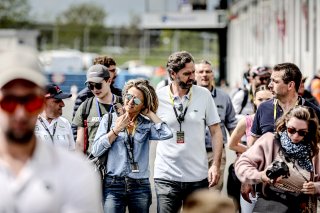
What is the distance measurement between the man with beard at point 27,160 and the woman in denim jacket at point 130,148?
4047mm

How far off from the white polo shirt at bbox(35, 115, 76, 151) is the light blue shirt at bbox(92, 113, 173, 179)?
1.24 feet

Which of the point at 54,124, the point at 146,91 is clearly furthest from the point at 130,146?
the point at 54,124

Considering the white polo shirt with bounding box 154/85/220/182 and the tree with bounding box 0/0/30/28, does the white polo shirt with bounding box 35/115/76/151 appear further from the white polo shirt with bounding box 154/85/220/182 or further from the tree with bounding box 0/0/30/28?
the tree with bounding box 0/0/30/28

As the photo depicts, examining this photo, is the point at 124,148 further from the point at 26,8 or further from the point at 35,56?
the point at 26,8

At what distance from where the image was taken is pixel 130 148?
775cm

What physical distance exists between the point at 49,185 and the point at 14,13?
338ft

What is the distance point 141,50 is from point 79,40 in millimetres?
9309

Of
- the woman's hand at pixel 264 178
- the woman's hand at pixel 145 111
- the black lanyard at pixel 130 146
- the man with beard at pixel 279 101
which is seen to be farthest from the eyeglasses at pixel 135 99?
the woman's hand at pixel 264 178

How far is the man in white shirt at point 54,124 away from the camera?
805 centimetres

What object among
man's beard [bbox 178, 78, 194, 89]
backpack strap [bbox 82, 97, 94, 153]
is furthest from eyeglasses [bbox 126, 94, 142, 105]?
backpack strap [bbox 82, 97, 94, 153]

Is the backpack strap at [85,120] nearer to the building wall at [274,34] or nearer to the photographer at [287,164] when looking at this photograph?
the photographer at [287,164]

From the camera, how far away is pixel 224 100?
33.7 feet

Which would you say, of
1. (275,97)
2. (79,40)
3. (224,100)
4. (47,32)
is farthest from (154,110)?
(47,32)

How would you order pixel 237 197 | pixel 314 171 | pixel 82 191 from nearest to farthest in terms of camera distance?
pixel 82 191
pixel 314 171
pixel 237 197
